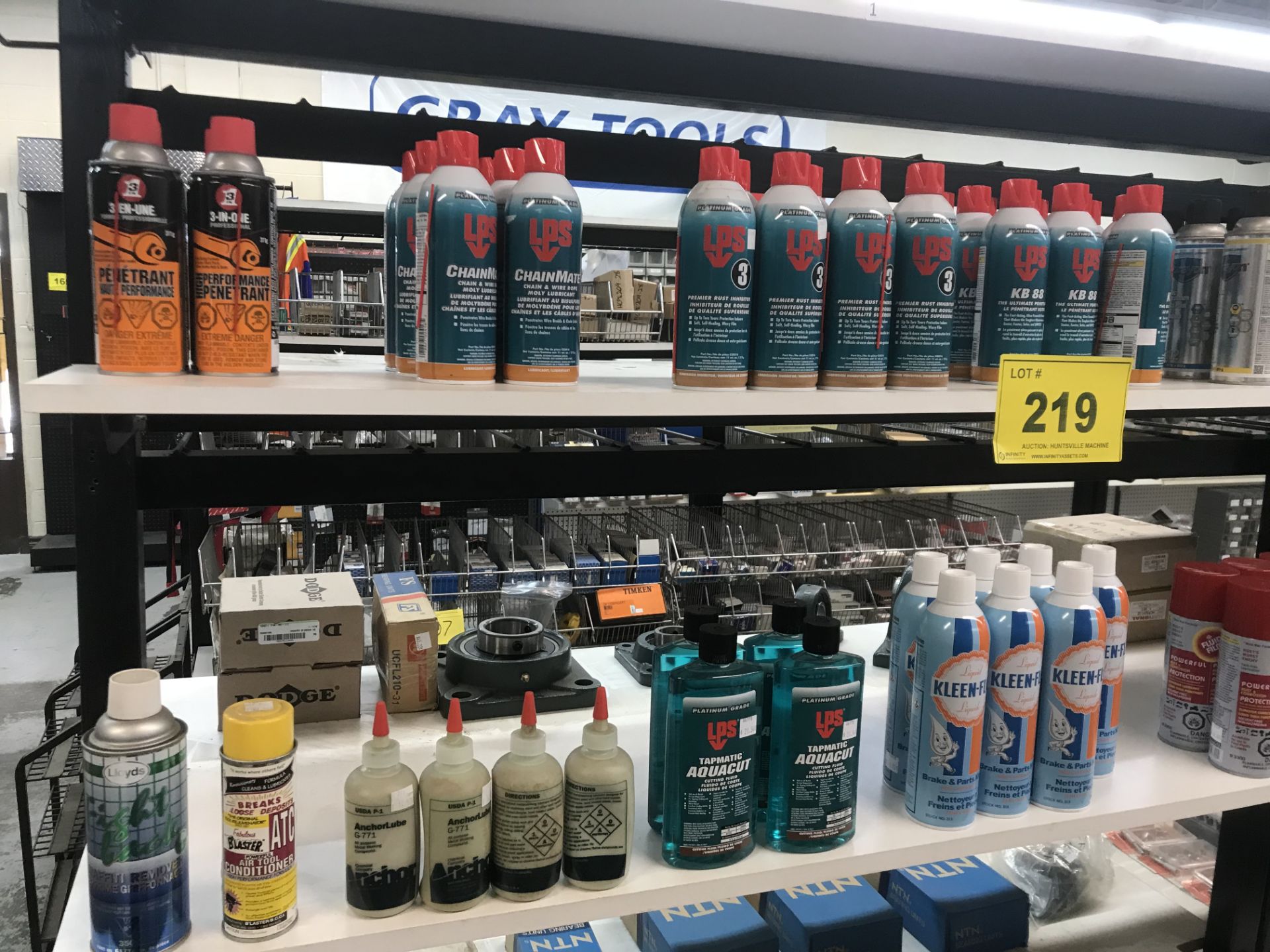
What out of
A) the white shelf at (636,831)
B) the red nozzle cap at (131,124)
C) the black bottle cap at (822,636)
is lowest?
the white shelf at (636,831)

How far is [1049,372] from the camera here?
1.20m

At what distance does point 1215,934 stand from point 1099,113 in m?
1.62

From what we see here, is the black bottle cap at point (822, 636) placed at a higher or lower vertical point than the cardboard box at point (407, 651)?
higher

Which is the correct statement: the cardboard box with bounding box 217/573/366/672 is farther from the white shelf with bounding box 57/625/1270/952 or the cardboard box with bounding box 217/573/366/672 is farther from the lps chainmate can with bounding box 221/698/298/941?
the lps chainmate can with bounding box 221/698/298/941

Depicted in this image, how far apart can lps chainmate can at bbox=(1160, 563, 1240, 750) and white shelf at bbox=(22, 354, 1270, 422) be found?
0.31 meters

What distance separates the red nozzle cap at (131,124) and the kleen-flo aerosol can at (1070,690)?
1.21m

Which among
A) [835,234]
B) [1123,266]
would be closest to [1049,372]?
[1123,266]

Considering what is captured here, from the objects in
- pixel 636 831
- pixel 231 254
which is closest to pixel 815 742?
pixel 636 831

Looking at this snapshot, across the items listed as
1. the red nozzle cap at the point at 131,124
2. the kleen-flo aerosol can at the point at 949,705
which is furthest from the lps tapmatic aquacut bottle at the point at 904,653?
the red nozzle cap at the point at 131,124

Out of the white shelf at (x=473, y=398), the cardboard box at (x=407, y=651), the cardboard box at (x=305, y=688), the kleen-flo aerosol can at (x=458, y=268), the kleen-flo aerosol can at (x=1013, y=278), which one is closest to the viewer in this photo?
the white shelf at (x=473, y=398)

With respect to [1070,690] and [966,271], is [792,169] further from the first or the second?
[1070,690]

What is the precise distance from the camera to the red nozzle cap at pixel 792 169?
110 cm

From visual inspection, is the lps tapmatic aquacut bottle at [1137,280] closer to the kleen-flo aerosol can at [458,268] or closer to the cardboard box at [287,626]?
the kleen-flo aerosol can at [458,268]

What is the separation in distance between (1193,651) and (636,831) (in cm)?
95
